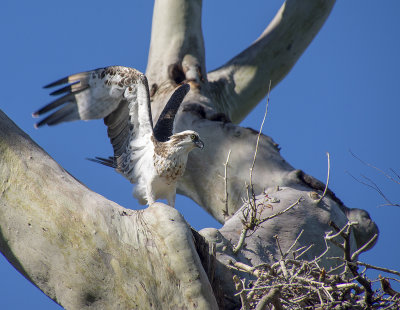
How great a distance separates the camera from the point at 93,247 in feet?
10.3

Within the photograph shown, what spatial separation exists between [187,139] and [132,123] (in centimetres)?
55

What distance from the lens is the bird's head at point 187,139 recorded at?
17.1 feet

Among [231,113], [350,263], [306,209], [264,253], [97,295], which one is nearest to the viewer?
[350,263]

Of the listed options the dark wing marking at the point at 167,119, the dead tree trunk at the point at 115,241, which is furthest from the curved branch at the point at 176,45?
the dead tree trunk at the point at 115,241

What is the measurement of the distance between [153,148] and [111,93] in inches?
23.8

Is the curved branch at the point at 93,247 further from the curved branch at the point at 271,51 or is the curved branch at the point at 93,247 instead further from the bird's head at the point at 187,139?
the curved branch at the point at 271,51

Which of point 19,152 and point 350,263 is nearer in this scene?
point 350,263

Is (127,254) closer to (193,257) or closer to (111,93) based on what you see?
(193,257)

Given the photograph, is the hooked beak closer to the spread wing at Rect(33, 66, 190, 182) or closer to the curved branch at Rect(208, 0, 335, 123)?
the spread wing at Rect(33, 66, 190, 182)

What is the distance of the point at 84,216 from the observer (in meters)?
3.22

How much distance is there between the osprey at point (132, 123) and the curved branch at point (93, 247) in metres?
1.94

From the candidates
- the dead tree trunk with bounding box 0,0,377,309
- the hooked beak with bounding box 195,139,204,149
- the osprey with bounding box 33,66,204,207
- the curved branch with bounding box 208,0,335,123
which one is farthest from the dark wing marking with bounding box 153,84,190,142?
the curved branch with bounding box 208,0,335,123

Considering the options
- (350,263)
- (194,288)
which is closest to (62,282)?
(194,288)

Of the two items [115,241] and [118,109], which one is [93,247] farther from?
[118,109]
